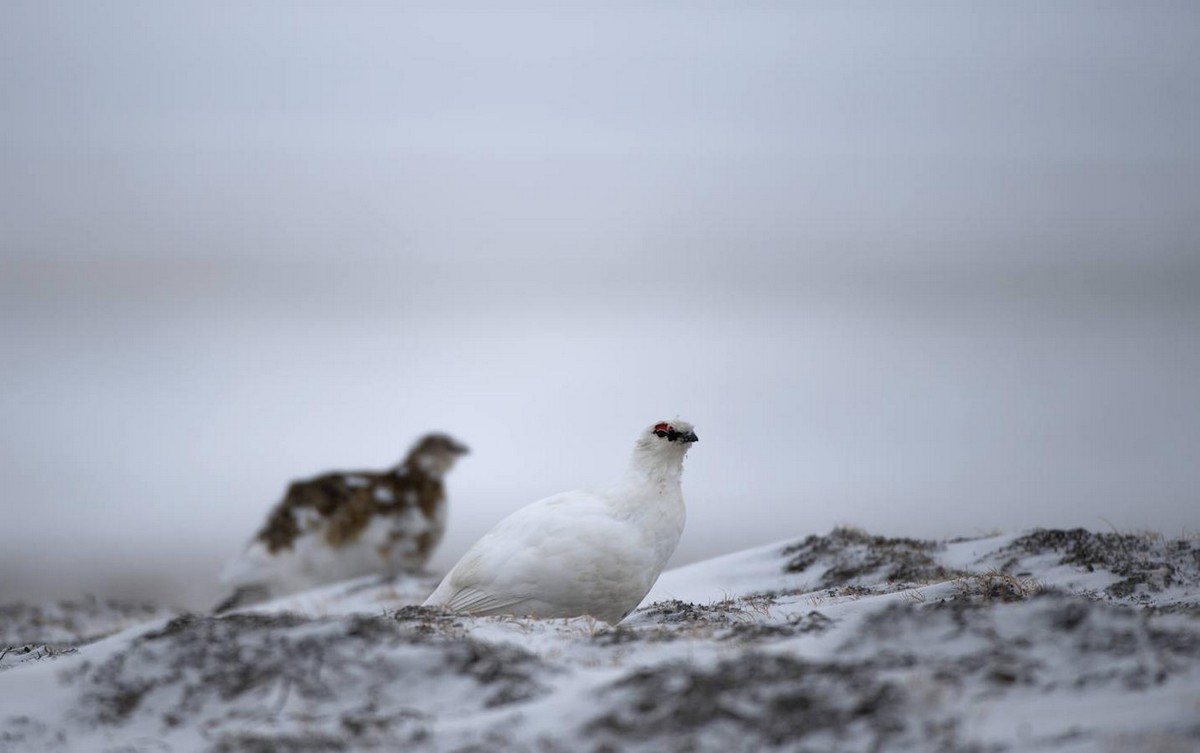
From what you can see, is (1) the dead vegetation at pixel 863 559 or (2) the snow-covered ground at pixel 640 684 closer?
(2) the snow-covered ground at pixel 640 684

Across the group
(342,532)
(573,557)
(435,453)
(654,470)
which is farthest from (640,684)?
(435,453)

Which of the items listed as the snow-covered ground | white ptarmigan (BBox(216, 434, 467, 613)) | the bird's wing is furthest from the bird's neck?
white ptarmigan (BBox(216, 434, 467, 613))

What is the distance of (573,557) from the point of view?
6.50 m

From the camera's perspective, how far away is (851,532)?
362 inches

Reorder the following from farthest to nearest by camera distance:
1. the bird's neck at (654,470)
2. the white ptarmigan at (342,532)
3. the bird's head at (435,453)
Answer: the bird's head at (435,453) → the white ptarmigan at (342,532) → the bird's neck at (654,470)

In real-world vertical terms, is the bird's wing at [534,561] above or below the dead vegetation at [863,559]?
above

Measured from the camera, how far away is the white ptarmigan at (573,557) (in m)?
6.50

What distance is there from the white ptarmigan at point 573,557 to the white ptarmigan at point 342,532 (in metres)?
7.01

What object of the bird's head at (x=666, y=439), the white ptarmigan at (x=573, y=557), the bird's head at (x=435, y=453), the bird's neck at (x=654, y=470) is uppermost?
the bird's head at (x=435, y=453)

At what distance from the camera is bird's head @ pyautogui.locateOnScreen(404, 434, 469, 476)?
595 inches

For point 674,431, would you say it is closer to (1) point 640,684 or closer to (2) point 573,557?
(2) point 573,557

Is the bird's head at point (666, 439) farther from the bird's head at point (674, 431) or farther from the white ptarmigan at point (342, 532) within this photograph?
the white ptarmigan at point (342, 532)

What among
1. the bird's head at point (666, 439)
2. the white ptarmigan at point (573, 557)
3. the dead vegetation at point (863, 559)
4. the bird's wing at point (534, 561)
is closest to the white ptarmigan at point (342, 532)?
the dead vegetation at point (863, 559)

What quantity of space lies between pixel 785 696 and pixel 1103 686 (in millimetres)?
1064
